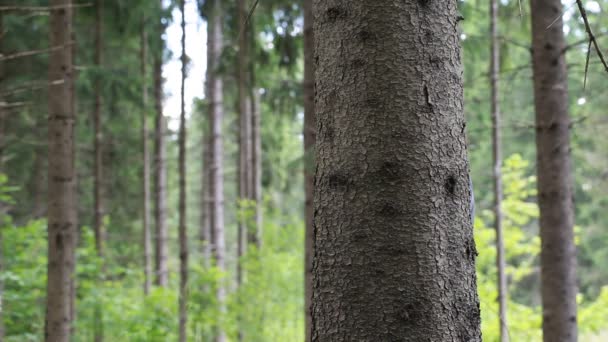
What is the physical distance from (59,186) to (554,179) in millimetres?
4726

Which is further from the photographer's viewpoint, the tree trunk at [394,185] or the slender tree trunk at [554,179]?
the slender tree trunk at [554,179]

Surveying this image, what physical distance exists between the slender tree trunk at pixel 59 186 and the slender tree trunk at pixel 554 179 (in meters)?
4.46

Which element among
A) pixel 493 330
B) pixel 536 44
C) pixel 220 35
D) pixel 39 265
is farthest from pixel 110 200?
pixel 536 44

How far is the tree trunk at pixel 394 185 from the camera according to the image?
4.59 feet

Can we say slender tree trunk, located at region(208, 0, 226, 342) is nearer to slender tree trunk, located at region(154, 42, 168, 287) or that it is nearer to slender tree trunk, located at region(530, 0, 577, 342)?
slender tree trunk, located at region(154, 42, 168, 287)

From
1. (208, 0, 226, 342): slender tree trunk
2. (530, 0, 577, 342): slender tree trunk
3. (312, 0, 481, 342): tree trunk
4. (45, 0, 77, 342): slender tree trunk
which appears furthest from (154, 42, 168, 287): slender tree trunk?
(312, 0, 481, 342): tree trunk

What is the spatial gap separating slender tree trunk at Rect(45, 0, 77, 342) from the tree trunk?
16.8ft

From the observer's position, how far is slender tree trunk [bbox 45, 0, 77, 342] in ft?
19.5

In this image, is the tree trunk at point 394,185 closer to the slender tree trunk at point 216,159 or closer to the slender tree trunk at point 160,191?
the slender tree trunk at point 216,159

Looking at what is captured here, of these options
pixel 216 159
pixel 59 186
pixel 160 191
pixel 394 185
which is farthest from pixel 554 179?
pixel 160 191

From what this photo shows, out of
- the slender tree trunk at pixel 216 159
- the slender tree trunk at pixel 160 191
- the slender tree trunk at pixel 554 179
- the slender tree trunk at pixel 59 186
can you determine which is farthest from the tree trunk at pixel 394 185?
the slender tree trunk at pixel 160 191

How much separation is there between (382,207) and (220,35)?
12059 millimetres

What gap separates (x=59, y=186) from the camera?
6.12 meters

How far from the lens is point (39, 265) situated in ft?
30.7
